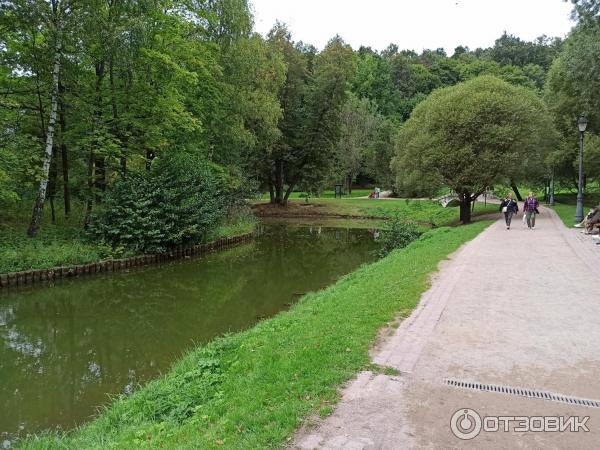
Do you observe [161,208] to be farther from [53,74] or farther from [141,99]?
[53,74]

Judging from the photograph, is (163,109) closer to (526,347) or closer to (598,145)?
(526,347)

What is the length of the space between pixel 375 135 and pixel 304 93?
19192 millimetres

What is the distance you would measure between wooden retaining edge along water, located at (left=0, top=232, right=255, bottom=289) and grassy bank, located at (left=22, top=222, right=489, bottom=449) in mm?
10271

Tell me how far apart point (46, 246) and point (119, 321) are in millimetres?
7381

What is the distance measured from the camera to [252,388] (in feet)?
17.1

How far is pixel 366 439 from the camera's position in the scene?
3.84 meters

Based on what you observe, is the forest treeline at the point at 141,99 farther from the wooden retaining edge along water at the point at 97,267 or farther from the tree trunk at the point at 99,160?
the wooden retaining edge along water at the point at 97,267

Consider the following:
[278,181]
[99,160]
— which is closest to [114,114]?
[99,160]

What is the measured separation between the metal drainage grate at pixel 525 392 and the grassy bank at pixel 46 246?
15.1m

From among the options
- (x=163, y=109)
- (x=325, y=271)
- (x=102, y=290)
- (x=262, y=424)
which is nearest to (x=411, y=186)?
(x=325, y=271)

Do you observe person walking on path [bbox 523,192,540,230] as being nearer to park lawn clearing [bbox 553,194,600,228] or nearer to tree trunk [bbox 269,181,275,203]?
park lawn clearing [bbox 553,194,600,228]

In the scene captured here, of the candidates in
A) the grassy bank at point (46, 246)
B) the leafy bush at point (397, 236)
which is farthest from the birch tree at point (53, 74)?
the leafy bush at point (397, 236)

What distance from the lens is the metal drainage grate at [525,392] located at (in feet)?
14.8

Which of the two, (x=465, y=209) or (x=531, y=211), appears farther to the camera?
(x=465, y=209)
